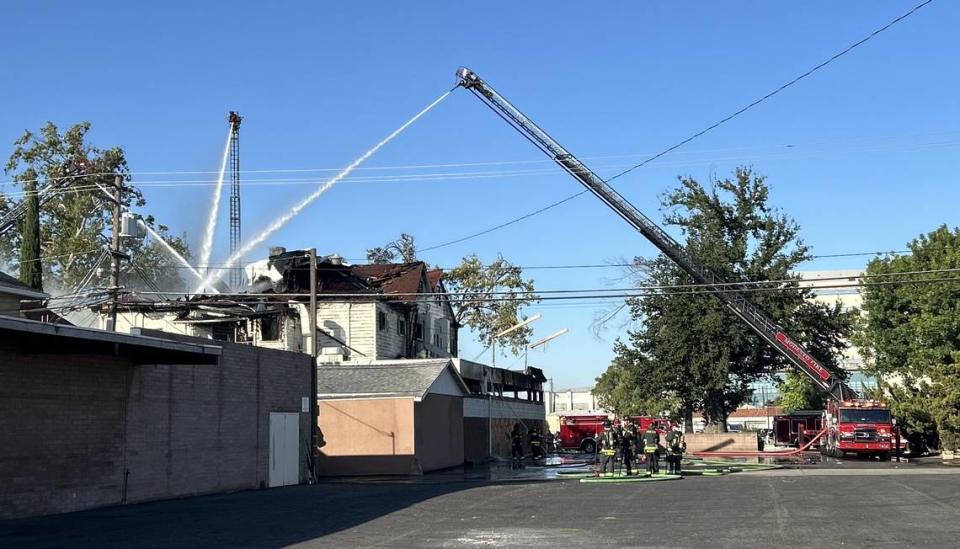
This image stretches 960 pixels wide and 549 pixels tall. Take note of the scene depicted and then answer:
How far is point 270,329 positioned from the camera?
145 ft

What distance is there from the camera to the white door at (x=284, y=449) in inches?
1077

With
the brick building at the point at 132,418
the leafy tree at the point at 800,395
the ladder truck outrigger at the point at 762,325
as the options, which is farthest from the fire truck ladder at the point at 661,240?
the leafy tree at the point at 800,395

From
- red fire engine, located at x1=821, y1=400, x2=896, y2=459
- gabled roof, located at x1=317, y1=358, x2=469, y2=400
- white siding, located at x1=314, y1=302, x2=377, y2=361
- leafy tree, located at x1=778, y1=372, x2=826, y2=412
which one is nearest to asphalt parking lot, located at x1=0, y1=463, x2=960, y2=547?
gabled roof, located at x1=317, y1=358, x2=469, y2=400

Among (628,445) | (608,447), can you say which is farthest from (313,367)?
(628,445)

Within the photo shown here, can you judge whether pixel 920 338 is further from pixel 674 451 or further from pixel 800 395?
pixel 800 395

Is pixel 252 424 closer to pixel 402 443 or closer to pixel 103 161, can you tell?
pixel 402 443

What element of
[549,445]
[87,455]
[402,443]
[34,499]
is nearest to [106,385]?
[87,455]

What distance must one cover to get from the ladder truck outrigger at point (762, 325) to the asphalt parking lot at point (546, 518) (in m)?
14.3

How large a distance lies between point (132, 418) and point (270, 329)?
23148 mm

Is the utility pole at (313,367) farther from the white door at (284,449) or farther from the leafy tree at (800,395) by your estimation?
the leafy tree at (800,395)

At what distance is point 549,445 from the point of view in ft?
185

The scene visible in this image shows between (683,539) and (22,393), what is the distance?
41.9 feet

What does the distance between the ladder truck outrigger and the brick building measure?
13.4 m

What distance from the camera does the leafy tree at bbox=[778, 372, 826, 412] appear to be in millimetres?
78550
